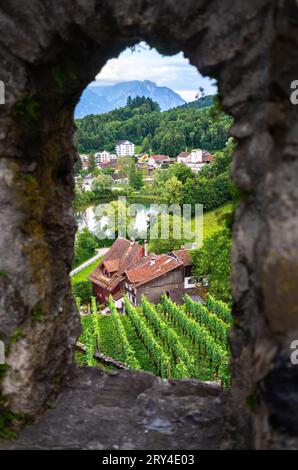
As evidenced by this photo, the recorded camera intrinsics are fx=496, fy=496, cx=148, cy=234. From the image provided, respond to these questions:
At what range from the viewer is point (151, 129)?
400 feet

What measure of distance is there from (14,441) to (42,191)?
9.48 feet

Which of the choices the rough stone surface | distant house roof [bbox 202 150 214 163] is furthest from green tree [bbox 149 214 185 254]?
distant house roof [bbox 202 150 214 163]

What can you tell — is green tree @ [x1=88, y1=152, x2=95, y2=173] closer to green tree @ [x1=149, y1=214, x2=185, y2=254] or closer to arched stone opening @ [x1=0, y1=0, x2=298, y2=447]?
green tree @ [x1=149, y1=214, x2=185, y2=254]

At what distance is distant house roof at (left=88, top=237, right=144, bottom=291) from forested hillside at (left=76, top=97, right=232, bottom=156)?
177 ft

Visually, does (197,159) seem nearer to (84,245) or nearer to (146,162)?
(146,162)

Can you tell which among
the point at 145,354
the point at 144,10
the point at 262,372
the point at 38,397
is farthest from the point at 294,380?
the point at 145,354

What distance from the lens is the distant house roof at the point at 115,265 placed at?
32.8 m

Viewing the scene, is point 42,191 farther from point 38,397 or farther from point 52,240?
point 38,397

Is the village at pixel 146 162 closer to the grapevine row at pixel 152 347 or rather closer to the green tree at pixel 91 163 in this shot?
the green tree at pixel 91 163

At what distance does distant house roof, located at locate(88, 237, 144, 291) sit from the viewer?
1293 inches

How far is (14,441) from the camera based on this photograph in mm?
5625

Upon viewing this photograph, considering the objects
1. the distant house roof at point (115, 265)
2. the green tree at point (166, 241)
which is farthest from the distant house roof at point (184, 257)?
the green tree at point (166, 241)

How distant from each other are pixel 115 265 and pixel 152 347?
43.7 ft

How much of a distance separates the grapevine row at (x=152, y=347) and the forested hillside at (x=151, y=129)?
6504 centimetres
